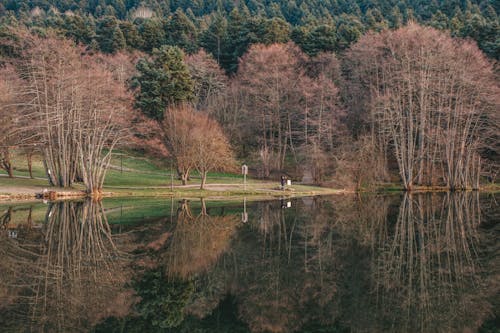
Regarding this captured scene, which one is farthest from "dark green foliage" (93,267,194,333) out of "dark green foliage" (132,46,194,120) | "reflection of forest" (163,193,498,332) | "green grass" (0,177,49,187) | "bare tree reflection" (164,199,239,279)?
"dark green foliage" (132,46,194,120)

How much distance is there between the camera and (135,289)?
14.9 metres

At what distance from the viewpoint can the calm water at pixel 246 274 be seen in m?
12.4

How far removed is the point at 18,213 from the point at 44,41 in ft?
68.4

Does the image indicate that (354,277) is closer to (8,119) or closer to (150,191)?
(150,191)

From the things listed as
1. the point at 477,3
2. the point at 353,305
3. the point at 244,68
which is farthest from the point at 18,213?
the point at 477,3

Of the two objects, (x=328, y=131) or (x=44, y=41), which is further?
(x=328, y=131)

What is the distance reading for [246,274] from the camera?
666 inches

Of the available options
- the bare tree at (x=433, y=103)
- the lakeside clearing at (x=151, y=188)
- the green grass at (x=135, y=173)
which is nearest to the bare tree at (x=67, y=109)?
the lakeside clearing at (x=151, y=188)

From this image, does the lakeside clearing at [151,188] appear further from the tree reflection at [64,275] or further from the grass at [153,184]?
the tree reflection at [64,275]

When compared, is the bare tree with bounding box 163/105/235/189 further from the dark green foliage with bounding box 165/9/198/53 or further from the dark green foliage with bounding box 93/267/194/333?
the dark green foliage with bounding box 165/9/198/53

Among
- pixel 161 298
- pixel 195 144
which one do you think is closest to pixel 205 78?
pixel 195 144

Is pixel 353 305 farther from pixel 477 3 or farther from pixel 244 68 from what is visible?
pixel 477 3

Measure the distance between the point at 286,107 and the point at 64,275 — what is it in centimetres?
5635

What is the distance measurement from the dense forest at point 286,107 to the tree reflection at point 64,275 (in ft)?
74.9
